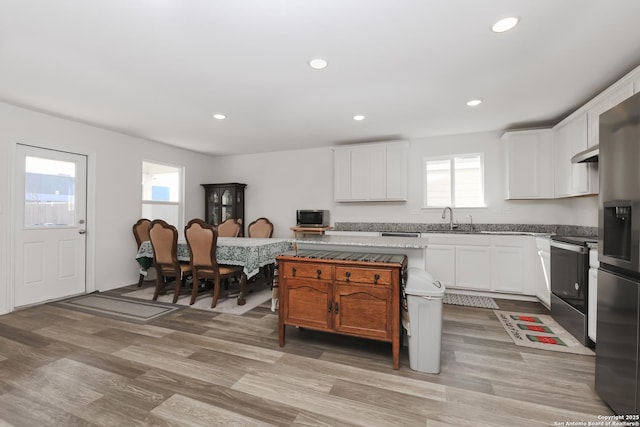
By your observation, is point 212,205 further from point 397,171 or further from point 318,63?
point 318,63

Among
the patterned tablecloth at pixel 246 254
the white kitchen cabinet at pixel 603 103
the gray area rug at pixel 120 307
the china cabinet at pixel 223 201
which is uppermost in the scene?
the white kitchen cabinet at pixel 603 103

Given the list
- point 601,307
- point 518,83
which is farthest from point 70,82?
point 601,307

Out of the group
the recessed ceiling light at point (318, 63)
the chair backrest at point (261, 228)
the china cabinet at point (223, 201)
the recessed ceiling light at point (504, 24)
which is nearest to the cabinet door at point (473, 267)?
the recessed ceiling light at point (504, 24)

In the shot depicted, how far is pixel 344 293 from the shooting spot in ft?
7.56

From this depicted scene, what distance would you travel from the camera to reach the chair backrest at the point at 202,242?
350cm

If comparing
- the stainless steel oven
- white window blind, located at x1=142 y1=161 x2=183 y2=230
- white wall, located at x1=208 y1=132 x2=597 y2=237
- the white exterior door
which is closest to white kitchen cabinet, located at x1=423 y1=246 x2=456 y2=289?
white wall, located at x1=208 y1=132 x2=597 y2=237

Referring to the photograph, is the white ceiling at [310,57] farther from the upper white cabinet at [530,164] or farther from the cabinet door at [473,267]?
the cabinet door at [473,267]

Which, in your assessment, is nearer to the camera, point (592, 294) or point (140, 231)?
point (592, 294)

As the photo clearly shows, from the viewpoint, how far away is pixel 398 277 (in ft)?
7.05

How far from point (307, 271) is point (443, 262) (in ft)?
8.59

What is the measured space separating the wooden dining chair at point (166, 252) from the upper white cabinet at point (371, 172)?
2.67m

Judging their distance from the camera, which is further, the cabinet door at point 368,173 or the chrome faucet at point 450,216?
the cabinet door at point 368,173

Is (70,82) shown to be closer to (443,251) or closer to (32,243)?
(32,243)

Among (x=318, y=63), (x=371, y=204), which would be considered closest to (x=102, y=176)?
(x=318, y=63)
